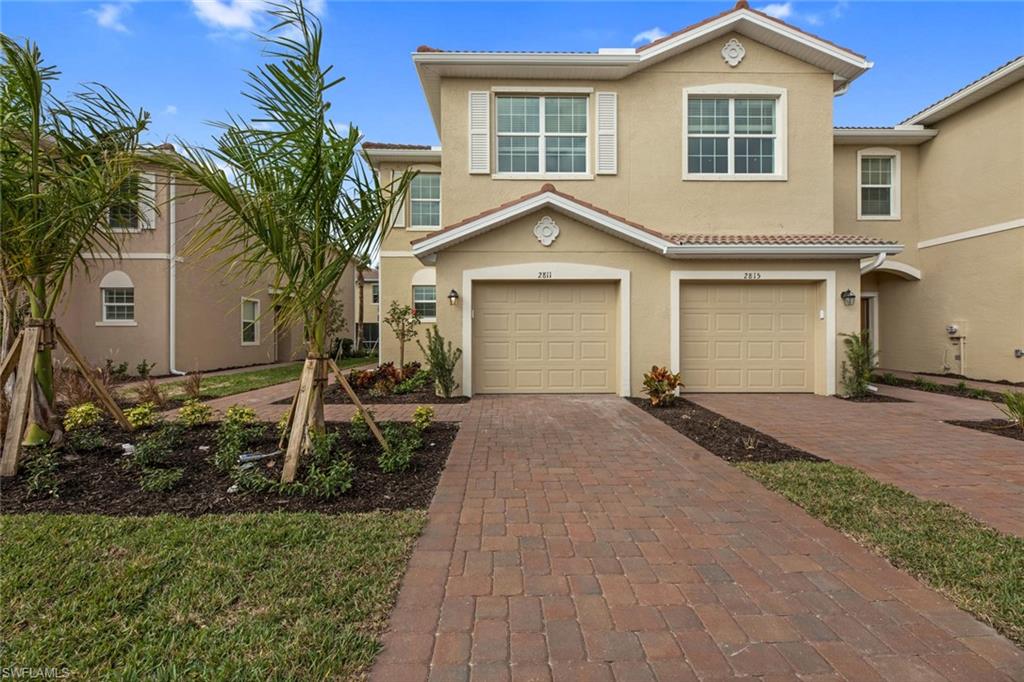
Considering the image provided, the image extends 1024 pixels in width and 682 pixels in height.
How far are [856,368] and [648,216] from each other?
545cm

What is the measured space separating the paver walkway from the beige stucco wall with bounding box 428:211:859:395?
1507 mm

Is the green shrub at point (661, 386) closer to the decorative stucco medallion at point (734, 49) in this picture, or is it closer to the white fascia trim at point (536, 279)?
the white fascia trim at point (536, 279)

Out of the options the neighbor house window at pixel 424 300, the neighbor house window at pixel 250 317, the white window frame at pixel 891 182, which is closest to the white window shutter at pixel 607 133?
the neighbor house window at pixel 424 300

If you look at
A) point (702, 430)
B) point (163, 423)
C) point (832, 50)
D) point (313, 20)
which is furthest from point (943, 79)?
point (163, 423)

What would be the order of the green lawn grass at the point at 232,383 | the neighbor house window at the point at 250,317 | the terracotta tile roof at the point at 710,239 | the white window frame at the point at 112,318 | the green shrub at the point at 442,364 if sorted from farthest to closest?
1. the neighbor house window at the point at 250,317
2. the white window frame at the point at 112,318
3. the green lawn grass at the point at 232,383
4. the terracotta tile roof at the point at 710,239
5. the green shrub at the point at 442,364

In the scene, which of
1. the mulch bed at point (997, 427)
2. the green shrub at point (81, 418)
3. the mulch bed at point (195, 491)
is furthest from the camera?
the mulch bed at point (997, 427)

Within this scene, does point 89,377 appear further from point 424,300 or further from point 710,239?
point 424,300

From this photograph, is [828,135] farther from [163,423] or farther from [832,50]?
[163,423]

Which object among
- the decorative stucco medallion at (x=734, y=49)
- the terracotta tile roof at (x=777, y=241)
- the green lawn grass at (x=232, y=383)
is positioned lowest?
the green lawn grass at (x=232, y=383)

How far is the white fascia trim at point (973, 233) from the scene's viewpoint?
11.8m

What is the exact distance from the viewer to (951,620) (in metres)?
2.61

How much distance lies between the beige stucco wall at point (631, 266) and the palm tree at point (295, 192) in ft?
18.3

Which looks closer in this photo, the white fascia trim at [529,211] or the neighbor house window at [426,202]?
the white fascia trim at [529,211]

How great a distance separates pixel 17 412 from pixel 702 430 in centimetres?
810
